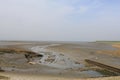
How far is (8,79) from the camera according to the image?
491 inches

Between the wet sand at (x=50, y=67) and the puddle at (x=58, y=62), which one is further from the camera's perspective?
the puddle at (x=58, y=62)

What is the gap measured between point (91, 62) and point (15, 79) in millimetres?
12423

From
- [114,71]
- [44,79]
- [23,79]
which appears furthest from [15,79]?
[114,71]

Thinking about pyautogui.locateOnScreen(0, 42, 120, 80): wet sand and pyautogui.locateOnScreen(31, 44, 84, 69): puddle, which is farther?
pyautogui.locateOnScreen(31, 44, 84, 69): puddle

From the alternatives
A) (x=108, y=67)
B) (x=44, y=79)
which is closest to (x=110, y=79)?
(x=44, y=79)

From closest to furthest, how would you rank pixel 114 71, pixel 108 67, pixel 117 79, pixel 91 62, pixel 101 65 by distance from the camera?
pixel 117 79 → pixel 114 71 → pixel 108 67 → pixel 101 65 → pixel 91 62

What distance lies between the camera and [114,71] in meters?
17.6

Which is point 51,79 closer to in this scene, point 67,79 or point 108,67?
point 67,79

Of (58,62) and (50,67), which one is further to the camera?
(58,62)

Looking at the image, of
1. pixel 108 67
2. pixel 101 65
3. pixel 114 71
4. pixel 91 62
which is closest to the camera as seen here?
pixel 114 71

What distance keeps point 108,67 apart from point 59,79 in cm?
754

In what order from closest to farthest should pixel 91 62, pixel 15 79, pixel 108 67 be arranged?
pixel 15 79
pixel 108 67
pixel 91 62

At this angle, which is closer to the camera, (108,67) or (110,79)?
(110,79)

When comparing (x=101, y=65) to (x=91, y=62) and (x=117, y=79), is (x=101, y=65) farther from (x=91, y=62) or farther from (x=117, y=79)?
(x=117, y=79)
